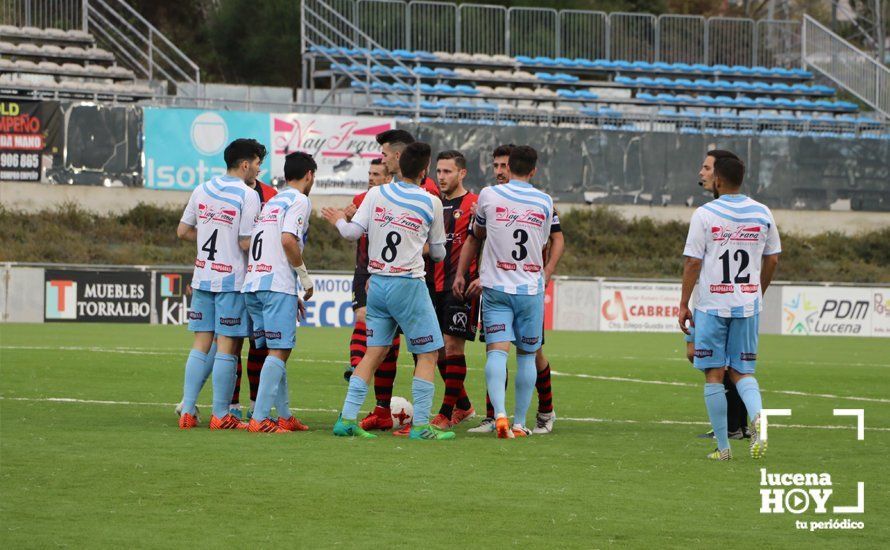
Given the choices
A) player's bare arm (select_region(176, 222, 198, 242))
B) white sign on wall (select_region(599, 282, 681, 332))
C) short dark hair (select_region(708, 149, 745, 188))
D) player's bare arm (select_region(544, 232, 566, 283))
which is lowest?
white sign on wall (select_region(599, 282, 681, 332))

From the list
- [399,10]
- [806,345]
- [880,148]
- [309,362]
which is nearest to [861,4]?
[880,148]

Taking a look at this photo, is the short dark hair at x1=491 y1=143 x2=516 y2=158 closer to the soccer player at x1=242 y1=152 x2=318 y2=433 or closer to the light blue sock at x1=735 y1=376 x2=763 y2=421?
the soccer player at x1=242 y1=152 x2=318 y2=433

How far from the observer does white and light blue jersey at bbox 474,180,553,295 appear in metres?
10.1

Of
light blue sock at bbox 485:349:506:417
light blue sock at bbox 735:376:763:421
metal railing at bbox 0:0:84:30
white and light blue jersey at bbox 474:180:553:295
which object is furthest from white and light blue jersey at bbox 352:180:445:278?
metal railing at bbox 0:0:84:30

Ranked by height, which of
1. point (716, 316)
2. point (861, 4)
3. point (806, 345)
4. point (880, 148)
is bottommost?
point (806, 345)

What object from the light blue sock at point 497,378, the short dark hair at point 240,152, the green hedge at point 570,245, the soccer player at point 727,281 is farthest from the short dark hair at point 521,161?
the green hedge at point 570,245

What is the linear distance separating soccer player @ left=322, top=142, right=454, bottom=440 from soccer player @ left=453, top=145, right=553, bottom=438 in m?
0.55

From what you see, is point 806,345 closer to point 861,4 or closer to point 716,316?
point 716,316

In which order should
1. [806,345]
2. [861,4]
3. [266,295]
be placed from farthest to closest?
[861,4] → [806,345] → [266,295]

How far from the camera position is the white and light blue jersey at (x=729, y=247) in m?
8.92

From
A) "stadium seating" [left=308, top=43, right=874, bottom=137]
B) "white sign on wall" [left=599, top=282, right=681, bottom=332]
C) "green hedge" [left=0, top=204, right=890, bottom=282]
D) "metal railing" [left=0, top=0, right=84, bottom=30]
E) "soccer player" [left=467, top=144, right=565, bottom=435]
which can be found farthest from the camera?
"stadium seating" [left=308, top=43, right=874, bottom=137]

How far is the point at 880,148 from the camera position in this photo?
134ft

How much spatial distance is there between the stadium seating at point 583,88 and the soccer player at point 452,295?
26.9 m

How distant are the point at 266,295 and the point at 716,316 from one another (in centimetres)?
337
